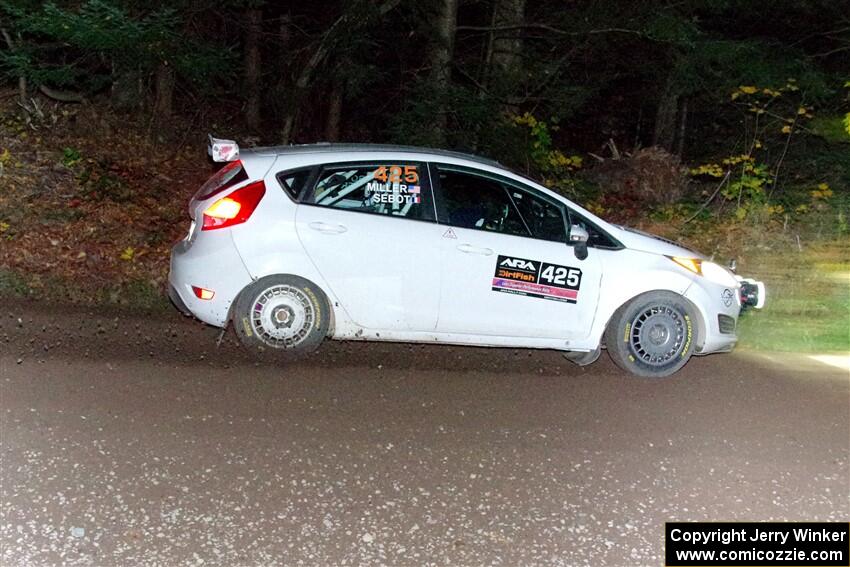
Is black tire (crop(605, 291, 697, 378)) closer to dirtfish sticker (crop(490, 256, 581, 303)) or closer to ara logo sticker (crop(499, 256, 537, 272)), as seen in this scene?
dirtfish sticker (crop(490, 256, 581, 303))

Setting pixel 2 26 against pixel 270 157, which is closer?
pixel 270 157

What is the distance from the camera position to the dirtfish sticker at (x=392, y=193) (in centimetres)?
712

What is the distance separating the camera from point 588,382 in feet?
23.6

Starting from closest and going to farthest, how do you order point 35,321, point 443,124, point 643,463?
point 643,463
point 35,321
point 443,124

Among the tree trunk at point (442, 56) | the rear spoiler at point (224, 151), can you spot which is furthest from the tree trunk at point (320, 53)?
the rear spoiler at point (224, 151)

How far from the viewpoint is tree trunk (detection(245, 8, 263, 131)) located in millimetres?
14008

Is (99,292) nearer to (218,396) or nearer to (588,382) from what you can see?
(218,396)

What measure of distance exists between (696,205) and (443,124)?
395 centimetres

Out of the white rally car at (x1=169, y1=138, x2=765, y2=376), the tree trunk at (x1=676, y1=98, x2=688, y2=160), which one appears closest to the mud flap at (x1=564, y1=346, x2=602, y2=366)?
the white rally car at (x1=169, y1=138, x2=765, y2=376)

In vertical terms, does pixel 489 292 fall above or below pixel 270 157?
below

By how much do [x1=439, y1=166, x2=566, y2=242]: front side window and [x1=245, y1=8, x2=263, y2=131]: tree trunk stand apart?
7596 mm

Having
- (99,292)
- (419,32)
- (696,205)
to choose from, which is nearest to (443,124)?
(419,32)

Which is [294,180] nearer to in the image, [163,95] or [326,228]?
[326,228]

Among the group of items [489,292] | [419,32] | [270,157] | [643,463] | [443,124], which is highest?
[419,32]
